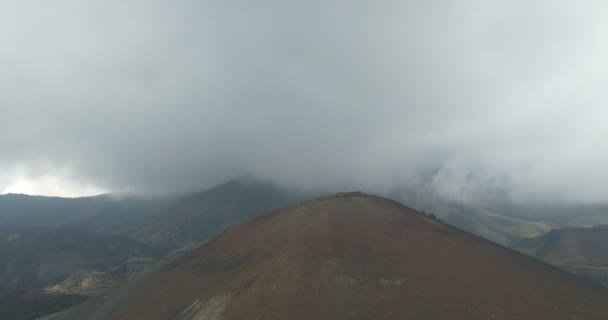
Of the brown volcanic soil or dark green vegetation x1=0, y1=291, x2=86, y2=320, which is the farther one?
dark green vegetation x1=0, y1=291, x2=86, y2=320

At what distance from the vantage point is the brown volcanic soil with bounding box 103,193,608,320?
129 feet

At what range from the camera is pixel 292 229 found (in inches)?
2466

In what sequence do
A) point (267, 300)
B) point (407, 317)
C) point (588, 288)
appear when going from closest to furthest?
point (407, 317)
point (267, 300)
point (588, 288)

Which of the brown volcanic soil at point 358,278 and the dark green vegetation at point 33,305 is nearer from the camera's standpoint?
the brown volcanic soil at point 358,278

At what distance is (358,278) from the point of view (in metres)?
44.5

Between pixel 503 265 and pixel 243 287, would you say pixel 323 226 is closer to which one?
pixel 243 287

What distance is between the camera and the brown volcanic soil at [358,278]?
39281mm

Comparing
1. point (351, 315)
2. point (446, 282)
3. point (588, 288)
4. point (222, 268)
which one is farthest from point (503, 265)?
point (222, 268)

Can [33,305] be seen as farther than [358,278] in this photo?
Yes

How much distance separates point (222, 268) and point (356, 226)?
23.6 metres

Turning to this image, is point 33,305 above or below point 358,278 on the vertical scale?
below

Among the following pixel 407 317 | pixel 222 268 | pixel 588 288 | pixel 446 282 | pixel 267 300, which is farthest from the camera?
pixel 222 268

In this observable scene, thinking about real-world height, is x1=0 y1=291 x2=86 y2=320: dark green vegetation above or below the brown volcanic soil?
below

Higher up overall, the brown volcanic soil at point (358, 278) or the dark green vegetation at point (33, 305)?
the brown volcanic soil at point (358, 278)
